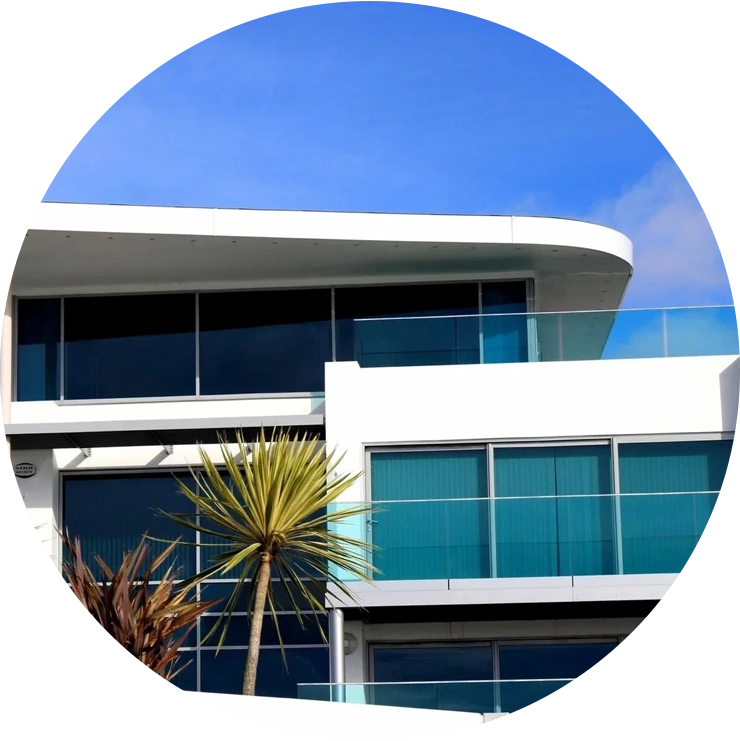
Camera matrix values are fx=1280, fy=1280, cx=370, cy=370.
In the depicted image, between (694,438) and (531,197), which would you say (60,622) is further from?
(531,197)

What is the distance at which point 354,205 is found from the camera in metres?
16.1

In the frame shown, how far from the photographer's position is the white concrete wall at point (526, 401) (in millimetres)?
14875

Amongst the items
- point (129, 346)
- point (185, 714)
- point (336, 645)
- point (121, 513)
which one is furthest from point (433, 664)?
point (185, 714)

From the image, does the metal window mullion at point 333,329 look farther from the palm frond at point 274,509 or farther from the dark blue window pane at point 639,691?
the dark blue window pane at point 639,691

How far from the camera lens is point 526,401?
15.1 meters

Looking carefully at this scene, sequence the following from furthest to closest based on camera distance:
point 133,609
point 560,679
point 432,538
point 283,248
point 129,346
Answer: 1. point 129,346
2. point 283,248
3. point 432,538
4. point 560,679
5. point 133,609

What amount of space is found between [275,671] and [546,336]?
5254mm

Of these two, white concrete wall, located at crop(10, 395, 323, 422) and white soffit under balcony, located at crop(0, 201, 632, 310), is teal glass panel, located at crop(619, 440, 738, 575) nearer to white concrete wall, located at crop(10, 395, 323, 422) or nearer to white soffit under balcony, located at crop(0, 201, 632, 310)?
white soffit under balcony, located at crop(0, 201, 632, 310)

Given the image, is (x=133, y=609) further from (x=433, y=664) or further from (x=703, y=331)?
(x=703, y=331)

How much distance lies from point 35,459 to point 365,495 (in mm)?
4495

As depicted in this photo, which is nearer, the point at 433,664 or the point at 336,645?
the point at 336,645

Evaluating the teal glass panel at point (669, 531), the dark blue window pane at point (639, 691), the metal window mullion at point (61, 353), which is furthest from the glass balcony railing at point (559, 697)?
the metal window mullion at point (61, 353)

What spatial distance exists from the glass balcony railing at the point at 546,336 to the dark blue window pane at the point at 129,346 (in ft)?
9.22

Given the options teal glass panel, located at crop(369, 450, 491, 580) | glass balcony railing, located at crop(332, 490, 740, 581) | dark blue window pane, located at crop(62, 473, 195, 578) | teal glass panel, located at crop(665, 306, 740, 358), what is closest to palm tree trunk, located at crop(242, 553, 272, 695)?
glass balcony railing, located at crop(332, 490, 740, 581)
